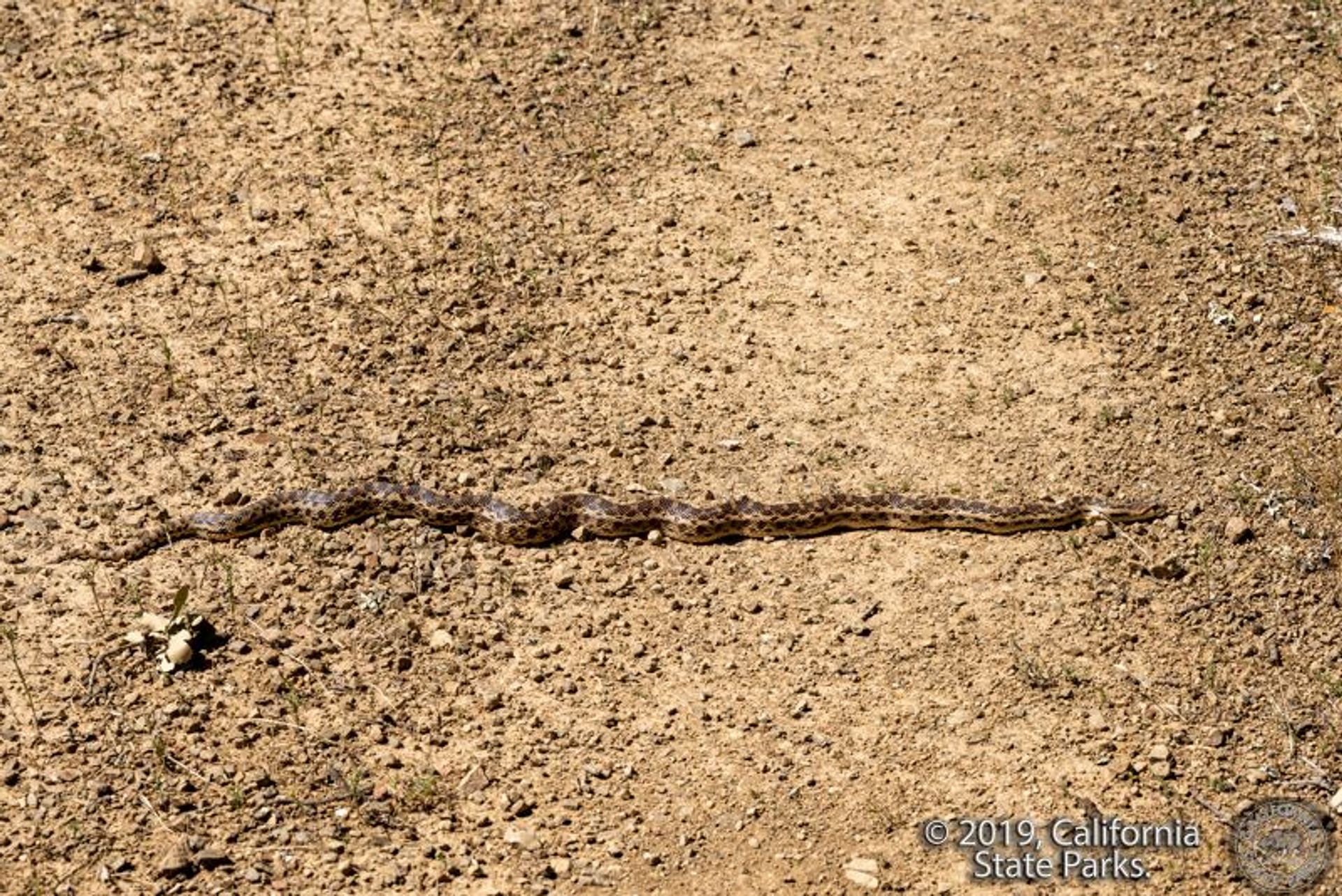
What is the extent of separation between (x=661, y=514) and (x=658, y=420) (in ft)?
3.40

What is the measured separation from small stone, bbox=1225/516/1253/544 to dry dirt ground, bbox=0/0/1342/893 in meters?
0.15

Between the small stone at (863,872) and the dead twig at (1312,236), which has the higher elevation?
the dead twig at (1312,236)

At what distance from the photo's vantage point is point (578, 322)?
40.0ft

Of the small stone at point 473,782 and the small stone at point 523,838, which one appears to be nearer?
the small stone at point 523,838

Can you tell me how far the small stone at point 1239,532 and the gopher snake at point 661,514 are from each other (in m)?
0.46

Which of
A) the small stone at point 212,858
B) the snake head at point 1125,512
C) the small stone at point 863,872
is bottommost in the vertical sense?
the small stone at point 863,872

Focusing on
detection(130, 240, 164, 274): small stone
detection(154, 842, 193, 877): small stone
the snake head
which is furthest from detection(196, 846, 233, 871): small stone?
the snake head

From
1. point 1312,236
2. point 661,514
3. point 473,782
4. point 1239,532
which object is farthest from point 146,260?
point 1312,236

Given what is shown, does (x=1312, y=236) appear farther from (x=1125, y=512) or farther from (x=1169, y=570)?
(x=1169, y=570)

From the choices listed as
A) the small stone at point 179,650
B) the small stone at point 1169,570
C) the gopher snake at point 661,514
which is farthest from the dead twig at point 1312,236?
the small stone at point 179,650

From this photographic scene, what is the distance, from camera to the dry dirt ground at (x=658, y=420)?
8.93 m

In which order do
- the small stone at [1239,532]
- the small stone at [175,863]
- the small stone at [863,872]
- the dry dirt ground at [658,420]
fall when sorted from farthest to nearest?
the small stone at [1239,532], the dry dirt ground at [658,420], the small stone at [863,872], the small stone at [175,863]

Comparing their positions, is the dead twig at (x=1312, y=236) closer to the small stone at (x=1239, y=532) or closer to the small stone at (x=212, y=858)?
the small stone at (x=1239, y=532)

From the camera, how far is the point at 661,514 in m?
10.6
